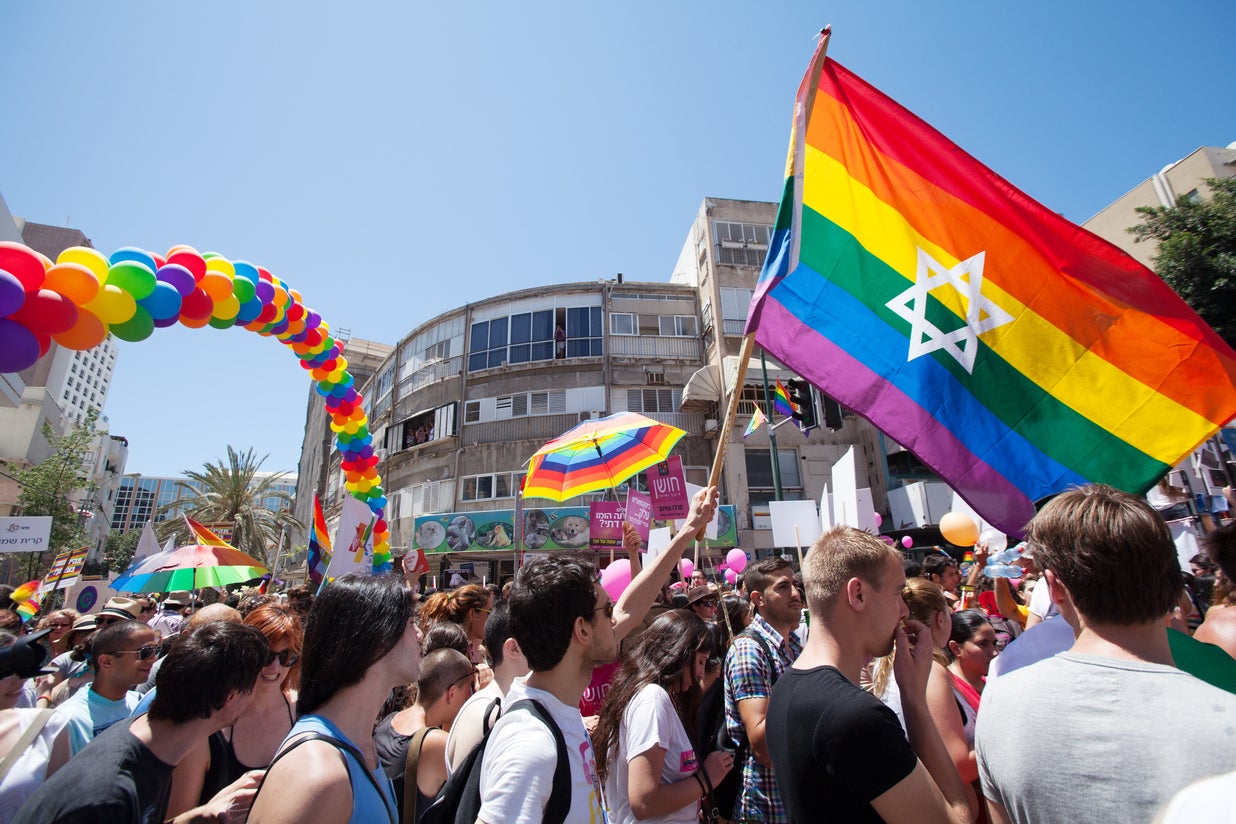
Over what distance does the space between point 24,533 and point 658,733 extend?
13.6 meters

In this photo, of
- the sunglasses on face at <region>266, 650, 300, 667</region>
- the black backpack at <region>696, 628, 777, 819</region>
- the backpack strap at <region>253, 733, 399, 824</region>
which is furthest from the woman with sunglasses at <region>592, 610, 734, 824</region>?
the sunglasses on face at <region>266, 650, 300, 667</region>

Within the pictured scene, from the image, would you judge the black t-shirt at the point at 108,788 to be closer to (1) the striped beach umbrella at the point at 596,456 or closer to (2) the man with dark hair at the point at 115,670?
(2) the man with dark hair at the point at 115,670

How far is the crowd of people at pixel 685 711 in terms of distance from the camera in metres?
1.55

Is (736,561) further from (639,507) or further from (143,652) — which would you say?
(143,652)

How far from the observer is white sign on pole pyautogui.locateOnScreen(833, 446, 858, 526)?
6980 millimetres

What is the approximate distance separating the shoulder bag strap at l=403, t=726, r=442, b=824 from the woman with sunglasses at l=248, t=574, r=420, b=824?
1.22m

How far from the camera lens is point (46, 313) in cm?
400

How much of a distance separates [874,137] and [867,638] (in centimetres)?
350

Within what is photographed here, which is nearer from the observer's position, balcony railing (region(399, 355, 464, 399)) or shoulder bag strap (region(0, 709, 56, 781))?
shoulder bag strap (region(0, 709, 56, 781))

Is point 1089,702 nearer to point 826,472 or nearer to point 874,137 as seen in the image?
point 874,137

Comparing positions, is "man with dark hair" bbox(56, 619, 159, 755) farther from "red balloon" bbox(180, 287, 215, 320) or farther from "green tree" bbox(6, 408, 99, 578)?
"green tree" bbox(6, 408, 99, 578)

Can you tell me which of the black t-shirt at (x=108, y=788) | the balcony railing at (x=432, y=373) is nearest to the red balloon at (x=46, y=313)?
the black t-shirt at (x=108, y=788)

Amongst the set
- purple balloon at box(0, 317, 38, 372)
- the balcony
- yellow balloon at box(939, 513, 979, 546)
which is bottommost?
yellow balloon at box(939, 513, 979, 546)

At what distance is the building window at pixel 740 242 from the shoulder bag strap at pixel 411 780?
2477cm
